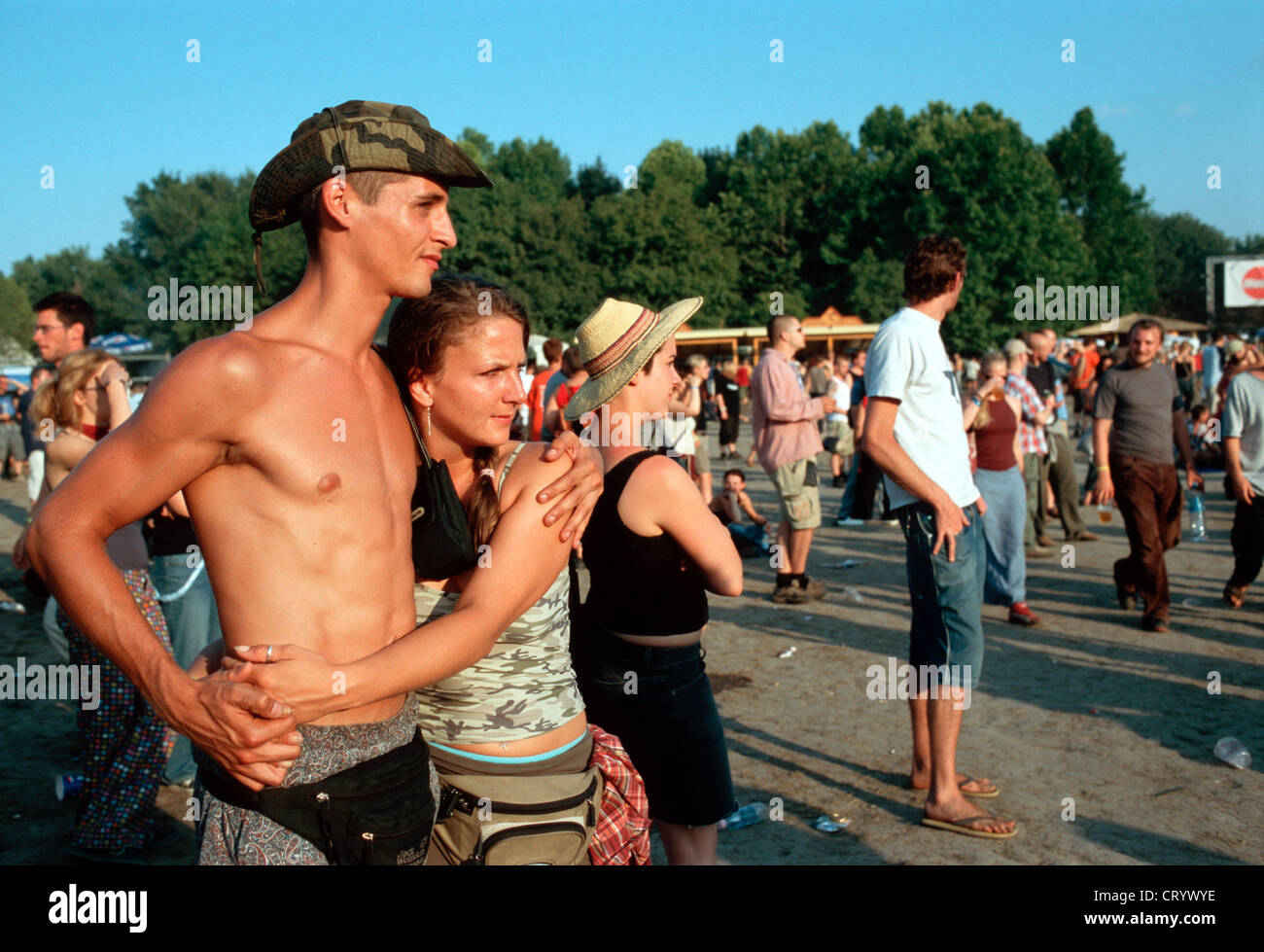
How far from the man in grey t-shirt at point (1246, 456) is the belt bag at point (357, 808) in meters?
6.88

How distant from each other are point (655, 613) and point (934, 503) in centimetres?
156

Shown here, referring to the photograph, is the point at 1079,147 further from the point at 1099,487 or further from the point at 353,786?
the point at 353,786

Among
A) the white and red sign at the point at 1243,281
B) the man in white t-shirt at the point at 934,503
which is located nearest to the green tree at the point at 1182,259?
the white and red sign at the point at 1243,281

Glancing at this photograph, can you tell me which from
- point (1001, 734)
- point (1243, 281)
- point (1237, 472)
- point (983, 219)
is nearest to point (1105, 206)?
point (983, 219)

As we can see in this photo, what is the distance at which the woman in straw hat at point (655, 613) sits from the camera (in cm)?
279

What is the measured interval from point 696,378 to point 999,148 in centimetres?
4204

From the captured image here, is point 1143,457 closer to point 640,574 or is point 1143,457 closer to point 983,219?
point 640,574

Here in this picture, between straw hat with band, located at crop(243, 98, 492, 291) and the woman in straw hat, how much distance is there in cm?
106

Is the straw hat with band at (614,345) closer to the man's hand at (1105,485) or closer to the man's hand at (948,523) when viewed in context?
the man's hand at (948,523)

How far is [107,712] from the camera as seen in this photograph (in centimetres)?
428

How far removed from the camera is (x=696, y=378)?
1455cm

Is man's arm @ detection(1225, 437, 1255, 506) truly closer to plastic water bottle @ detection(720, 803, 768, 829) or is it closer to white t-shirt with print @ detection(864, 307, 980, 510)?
white t-shirt with print @ detection(864, 307, 980, 510)

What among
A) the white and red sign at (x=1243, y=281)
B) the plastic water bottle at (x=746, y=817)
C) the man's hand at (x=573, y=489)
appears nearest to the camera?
the man's hand at (x=573, y=489)
